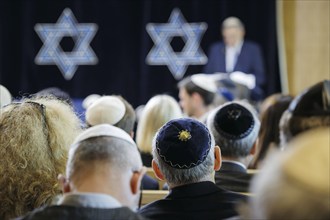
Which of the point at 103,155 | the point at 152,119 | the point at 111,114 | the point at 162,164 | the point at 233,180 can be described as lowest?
the point at 152,119

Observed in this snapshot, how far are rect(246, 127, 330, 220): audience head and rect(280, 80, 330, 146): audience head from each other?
0.76m

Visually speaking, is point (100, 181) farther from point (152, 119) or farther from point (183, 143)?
point (152, 119)

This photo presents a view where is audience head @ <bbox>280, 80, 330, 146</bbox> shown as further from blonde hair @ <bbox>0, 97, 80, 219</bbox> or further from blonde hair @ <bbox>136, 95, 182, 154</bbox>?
blonde hair @ <bbox>136, 95, 182, 154</bbox>

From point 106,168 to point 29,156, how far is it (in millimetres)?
767

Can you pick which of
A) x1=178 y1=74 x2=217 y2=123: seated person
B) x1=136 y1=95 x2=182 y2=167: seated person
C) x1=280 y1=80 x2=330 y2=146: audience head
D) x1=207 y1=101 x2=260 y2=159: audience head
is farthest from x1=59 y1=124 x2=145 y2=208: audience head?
x1=178 y1=74 x2=217 y2=123: seated person

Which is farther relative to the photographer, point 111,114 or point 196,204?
point 111,114

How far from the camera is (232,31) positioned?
9.60m

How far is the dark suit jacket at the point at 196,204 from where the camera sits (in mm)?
2576

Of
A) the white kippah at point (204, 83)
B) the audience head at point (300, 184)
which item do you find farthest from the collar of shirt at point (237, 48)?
the audience head at point (300, 184)

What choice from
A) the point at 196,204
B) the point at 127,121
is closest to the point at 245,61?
the point at 127,121

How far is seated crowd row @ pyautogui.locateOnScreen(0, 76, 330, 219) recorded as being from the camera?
138 cm

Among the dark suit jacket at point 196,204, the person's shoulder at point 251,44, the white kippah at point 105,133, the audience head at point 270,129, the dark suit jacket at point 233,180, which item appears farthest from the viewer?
the person's shoulder at point 251,44

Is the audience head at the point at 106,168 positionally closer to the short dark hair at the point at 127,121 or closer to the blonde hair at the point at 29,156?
the blonde hair at the point at 29,156

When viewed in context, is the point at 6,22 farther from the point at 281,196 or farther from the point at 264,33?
the point at 281,196
